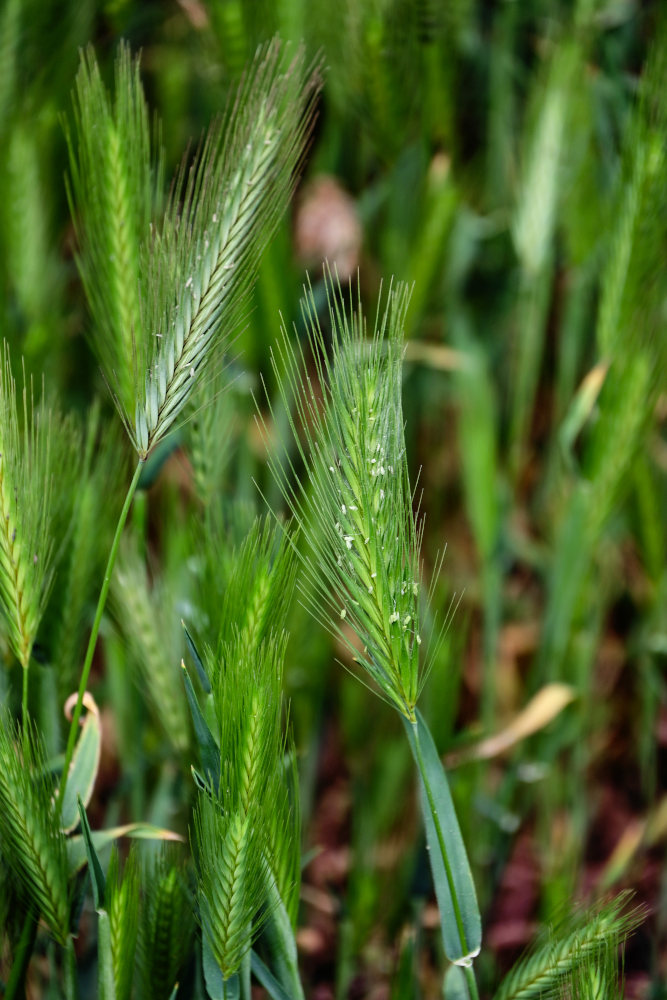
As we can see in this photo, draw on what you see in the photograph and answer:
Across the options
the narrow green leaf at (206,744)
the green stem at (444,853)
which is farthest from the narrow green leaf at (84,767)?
the green stem at (444,853)

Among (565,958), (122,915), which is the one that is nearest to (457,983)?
(565,958)

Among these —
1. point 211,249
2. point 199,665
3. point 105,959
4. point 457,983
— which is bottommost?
point 457,983

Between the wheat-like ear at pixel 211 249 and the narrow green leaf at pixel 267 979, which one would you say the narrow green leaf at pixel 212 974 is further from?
the wheat-like ear at pixel 211 249

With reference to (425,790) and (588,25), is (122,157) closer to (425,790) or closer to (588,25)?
(425,790)

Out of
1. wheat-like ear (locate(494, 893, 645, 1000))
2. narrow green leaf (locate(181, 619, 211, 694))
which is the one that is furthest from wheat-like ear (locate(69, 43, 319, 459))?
wheat-like ear (locate(494, 893, 645, 1000))

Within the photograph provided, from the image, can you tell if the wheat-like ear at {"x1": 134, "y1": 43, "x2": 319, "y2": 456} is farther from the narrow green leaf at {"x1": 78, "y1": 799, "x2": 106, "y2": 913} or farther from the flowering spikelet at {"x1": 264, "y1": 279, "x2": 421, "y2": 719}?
the narrow green leaf at {"x1": 78, "y1": 799, "x2": 106, "y2": 913}

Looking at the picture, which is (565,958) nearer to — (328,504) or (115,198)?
(328,504)
